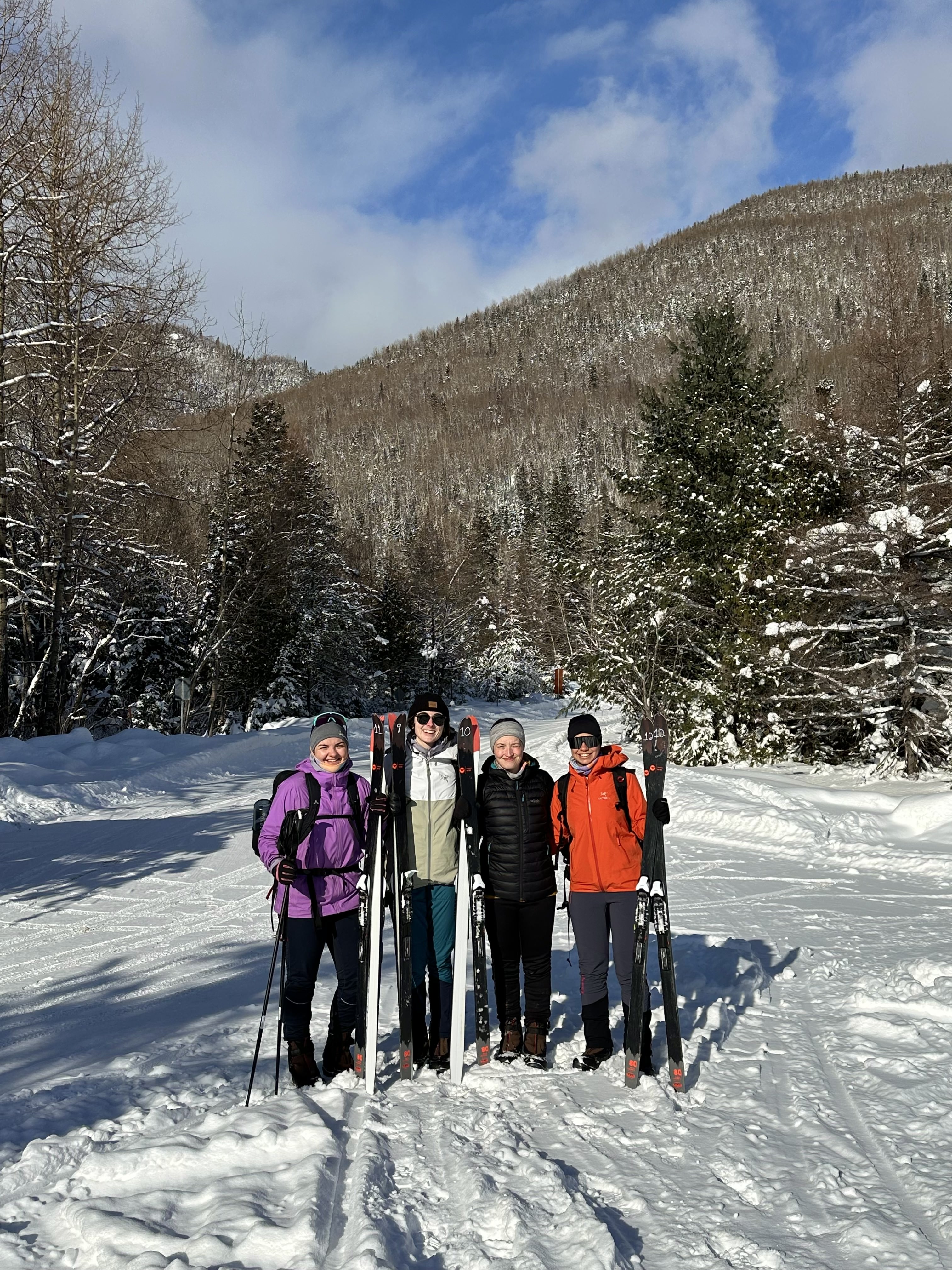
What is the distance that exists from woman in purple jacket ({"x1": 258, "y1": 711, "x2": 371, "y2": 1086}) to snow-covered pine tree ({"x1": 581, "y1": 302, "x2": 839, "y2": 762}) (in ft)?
41.4

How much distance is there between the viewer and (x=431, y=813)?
4625 mm

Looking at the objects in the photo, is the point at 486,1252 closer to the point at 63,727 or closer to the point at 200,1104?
the point at 200,1104

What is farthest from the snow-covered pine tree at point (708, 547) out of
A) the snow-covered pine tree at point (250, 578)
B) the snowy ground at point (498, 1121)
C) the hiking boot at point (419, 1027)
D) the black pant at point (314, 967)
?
the black pant at point (314, 967)

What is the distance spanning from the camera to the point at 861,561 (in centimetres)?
1474

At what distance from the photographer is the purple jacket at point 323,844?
442 cm

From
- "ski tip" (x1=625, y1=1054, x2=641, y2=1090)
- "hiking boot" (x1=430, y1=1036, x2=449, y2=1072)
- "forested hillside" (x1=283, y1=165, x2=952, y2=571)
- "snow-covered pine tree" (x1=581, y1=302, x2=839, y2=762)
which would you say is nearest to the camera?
"ski tip" (x1=625, y1=1054, x2=641, y2=1090)

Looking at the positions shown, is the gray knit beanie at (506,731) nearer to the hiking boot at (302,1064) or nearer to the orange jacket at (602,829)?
the orange jacket at (602,829)

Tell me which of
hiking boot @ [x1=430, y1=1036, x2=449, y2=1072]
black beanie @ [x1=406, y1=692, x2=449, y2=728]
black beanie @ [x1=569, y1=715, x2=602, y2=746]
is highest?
black beanie @ [x1=406, y1=692, x2=449, y2=728]

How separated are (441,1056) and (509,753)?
5.47ft

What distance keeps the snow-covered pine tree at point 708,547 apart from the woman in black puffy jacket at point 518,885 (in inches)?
474

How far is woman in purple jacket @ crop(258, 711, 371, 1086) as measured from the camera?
4.37m

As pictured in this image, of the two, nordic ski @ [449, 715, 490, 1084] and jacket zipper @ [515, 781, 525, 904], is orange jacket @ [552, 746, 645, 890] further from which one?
nordic ski @ [449, 715, 490, 1084]

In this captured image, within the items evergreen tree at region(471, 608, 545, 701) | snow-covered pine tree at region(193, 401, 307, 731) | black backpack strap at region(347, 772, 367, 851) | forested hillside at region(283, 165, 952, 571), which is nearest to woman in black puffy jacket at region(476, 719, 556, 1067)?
black backpack strap at region(347, 772, 367, 851)

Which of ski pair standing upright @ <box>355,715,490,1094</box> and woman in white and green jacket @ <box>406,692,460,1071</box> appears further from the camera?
woman in white and green jacket @ <box>406,692,460,1071</box>
